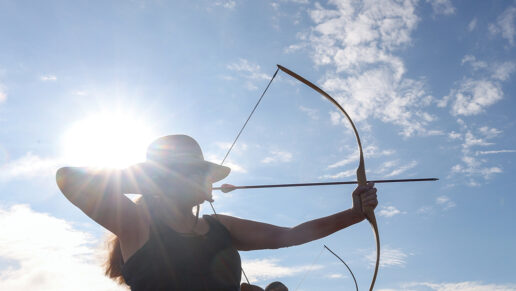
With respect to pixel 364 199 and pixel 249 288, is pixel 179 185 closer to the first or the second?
pixel 364 199

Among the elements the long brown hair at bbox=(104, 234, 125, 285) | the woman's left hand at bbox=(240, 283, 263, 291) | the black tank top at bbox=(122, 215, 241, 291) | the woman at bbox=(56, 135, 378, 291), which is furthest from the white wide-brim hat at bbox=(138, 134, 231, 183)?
the woman's left hand at bbox=(240, 283, 263, 291)

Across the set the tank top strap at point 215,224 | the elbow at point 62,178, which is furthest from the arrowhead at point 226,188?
the elbow at point 62,178

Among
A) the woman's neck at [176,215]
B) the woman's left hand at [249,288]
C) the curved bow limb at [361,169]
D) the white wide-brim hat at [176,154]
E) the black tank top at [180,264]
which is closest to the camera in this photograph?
the black tank top at [180,264]

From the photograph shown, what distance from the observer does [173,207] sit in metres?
2.06

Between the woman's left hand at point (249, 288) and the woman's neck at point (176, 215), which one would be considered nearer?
the woman's neck at point (176, 215)

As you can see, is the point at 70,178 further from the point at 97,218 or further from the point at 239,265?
the point at 239,265

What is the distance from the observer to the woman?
71.7 inches

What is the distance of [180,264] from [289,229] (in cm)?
64

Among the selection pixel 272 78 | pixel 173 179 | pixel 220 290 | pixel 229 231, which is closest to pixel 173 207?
pixel 173 179

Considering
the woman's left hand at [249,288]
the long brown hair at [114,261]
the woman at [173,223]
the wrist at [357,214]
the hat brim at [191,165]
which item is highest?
the hat brim at [191,165]

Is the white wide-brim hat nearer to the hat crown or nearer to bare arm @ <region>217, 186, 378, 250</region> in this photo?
the hat crown

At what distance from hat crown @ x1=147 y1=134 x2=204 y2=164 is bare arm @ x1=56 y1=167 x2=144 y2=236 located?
0.24 m

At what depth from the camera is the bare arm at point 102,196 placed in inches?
71.9

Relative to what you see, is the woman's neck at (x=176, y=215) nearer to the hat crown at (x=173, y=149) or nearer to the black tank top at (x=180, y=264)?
the black tank top at (x=180, y=264)
